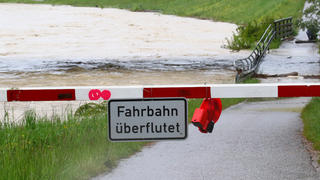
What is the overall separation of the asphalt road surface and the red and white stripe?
2.25 metres

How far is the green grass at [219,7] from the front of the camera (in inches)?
2709

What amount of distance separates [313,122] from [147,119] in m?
8.89

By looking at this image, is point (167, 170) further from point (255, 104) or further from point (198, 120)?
point (255, 104)

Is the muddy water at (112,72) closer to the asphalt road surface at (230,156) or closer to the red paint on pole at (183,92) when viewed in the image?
the asphalt road surface at (230,156)

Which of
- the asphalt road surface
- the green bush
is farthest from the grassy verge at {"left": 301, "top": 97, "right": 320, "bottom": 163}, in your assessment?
the green bush

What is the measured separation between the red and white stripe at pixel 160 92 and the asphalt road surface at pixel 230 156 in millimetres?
2248

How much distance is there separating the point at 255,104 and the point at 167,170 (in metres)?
11.6

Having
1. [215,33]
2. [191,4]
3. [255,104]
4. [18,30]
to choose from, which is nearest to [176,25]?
[215,33]

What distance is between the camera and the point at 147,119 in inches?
213

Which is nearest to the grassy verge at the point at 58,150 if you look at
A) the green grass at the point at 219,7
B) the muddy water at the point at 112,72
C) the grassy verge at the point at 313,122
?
the grassy verge at the point at 313,122

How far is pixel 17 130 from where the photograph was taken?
388 inches

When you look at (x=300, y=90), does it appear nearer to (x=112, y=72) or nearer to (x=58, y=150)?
(x=58, y=150)

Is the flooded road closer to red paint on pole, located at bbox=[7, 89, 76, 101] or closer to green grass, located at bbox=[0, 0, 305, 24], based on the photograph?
green grass, located at bbox=[0, 0, 305, 24]

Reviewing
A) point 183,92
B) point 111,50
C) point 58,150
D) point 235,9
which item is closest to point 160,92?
point 183,92
